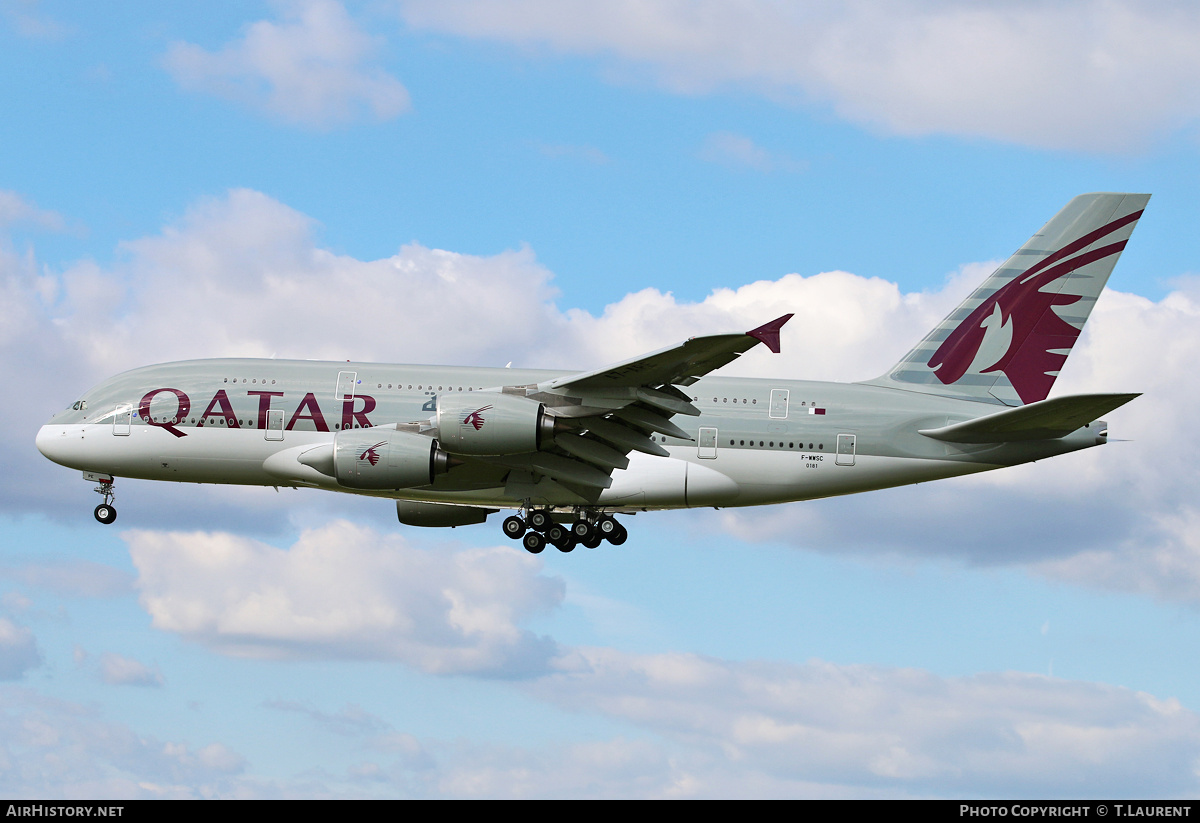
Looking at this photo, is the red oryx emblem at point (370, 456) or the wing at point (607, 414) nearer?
the wing at point (607, 414)

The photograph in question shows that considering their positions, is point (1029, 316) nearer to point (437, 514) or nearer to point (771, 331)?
point (771, 331)

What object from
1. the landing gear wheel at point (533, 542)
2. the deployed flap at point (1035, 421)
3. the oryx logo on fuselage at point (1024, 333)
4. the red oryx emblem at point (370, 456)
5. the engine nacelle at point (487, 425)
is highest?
the oryx logo on fuselage at point (1024, 333)

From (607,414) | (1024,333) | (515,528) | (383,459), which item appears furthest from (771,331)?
(1024,333)

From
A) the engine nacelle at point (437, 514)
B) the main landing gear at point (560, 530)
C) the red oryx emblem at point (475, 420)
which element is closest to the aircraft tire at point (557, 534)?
the main landing gear at point (560, 530)

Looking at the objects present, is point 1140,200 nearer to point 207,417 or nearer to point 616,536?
point 616,536

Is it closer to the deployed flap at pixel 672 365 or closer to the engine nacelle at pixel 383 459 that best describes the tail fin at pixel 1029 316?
the deployed flap at pixel 672 365

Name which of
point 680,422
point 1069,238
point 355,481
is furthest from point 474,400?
point 1069,238

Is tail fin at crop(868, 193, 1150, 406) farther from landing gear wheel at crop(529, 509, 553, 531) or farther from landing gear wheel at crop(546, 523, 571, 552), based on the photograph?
landing gear wheel at crop(529, 509, 553, 531)

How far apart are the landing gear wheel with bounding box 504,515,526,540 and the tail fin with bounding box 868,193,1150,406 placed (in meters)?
10.7

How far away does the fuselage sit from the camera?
32.7m

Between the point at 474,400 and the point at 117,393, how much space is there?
1090 cm

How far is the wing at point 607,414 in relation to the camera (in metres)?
28.0

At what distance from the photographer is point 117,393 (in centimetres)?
3397

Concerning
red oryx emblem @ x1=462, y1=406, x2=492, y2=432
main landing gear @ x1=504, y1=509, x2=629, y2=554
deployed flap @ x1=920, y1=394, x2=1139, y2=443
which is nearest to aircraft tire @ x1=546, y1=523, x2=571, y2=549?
main landing gear @ x1=504, y1=509, x2=629, y2=554
